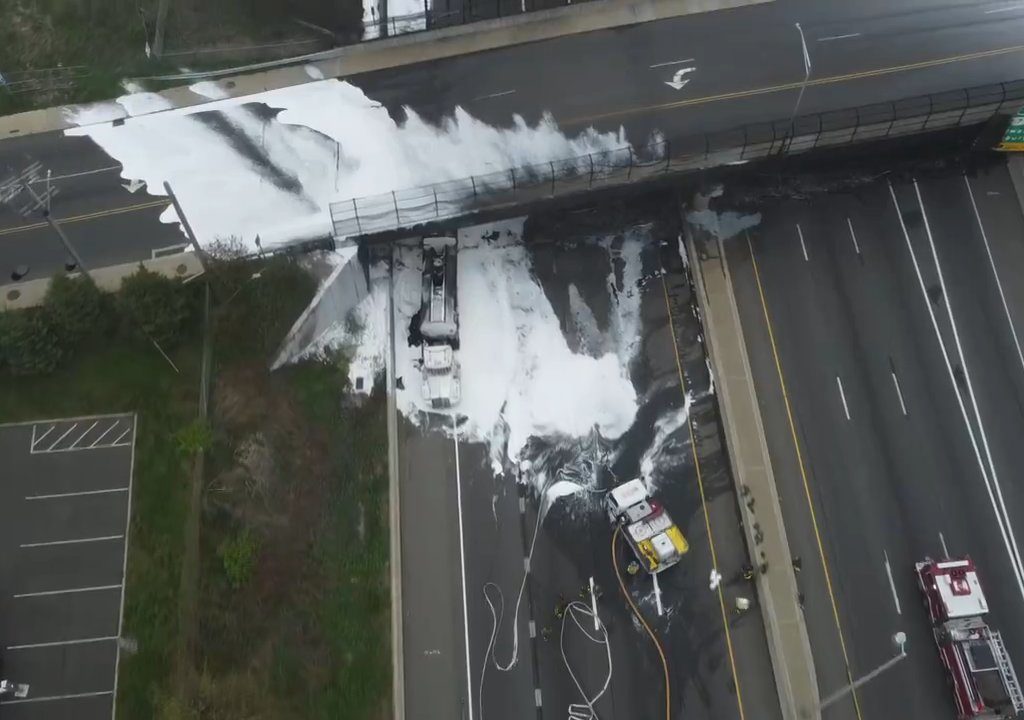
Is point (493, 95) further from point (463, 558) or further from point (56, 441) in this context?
point (56, 441)

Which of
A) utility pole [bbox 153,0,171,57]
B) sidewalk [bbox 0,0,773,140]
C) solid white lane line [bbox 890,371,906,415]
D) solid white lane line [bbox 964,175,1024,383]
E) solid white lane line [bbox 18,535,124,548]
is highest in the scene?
utility pole [bbox 153,0,171,57]

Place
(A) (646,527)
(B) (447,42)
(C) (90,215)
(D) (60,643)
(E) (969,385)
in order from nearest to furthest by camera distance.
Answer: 1. (D) (60,643)
2. (A) (646,527)
3. (E) (969,385)
4. (C) (90,215)
5. (B) (447,42)

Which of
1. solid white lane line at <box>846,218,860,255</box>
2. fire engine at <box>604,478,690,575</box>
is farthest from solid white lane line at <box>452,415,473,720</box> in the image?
solid white lane line at <box>846,218,860,255</box>

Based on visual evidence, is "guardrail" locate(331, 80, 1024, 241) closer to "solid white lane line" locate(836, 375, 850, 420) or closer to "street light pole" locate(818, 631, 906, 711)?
"solid white lane line" locate(836, 375, 850, 420)

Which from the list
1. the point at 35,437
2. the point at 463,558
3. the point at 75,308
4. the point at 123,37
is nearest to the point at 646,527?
the point at 463,558

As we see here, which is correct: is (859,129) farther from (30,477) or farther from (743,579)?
(30,477)

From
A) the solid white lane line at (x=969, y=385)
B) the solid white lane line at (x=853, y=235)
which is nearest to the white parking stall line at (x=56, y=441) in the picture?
the solid white lane line at (x=853, y=235)
